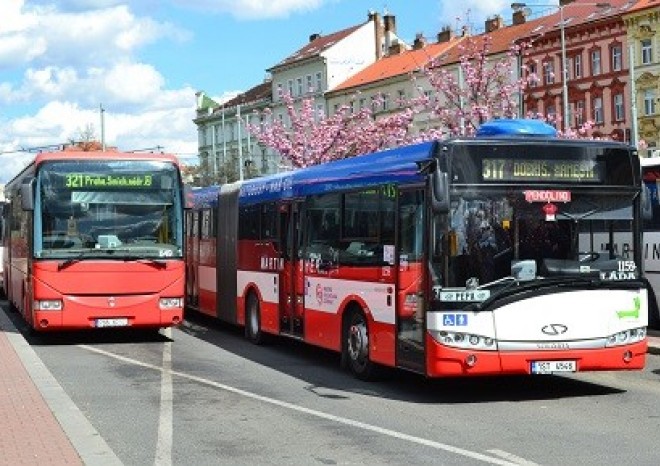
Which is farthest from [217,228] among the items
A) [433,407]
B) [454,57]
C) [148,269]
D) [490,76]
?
[454,57]

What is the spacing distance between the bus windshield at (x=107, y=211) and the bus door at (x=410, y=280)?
22.8 feet

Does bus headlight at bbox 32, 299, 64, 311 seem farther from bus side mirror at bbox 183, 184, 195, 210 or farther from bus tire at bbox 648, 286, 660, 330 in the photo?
bus tire at bbox 648, 286, 660, 330

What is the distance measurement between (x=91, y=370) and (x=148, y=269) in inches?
133

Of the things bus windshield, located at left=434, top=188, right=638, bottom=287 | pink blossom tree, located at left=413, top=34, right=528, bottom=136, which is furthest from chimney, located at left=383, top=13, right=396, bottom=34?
bus windshield, located at left=434, top=188, right=638, bottom=287

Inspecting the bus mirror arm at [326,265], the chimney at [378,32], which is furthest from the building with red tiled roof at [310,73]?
the bus mirror arm at [326,265]

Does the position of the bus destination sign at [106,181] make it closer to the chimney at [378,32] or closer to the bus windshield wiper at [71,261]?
the bus windshield wiper at [71,261]

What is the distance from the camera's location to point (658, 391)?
491 inches

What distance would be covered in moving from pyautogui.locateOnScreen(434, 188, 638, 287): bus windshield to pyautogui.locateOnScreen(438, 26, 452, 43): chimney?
7662 centimetres

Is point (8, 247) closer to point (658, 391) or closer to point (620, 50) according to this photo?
point (658, 391)

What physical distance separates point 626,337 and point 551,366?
3.26 feet

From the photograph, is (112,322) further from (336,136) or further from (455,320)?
(336,136)

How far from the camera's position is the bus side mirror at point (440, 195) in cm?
1111

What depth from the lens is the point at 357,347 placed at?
13.8m

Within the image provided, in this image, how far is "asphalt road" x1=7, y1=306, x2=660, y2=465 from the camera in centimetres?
891
